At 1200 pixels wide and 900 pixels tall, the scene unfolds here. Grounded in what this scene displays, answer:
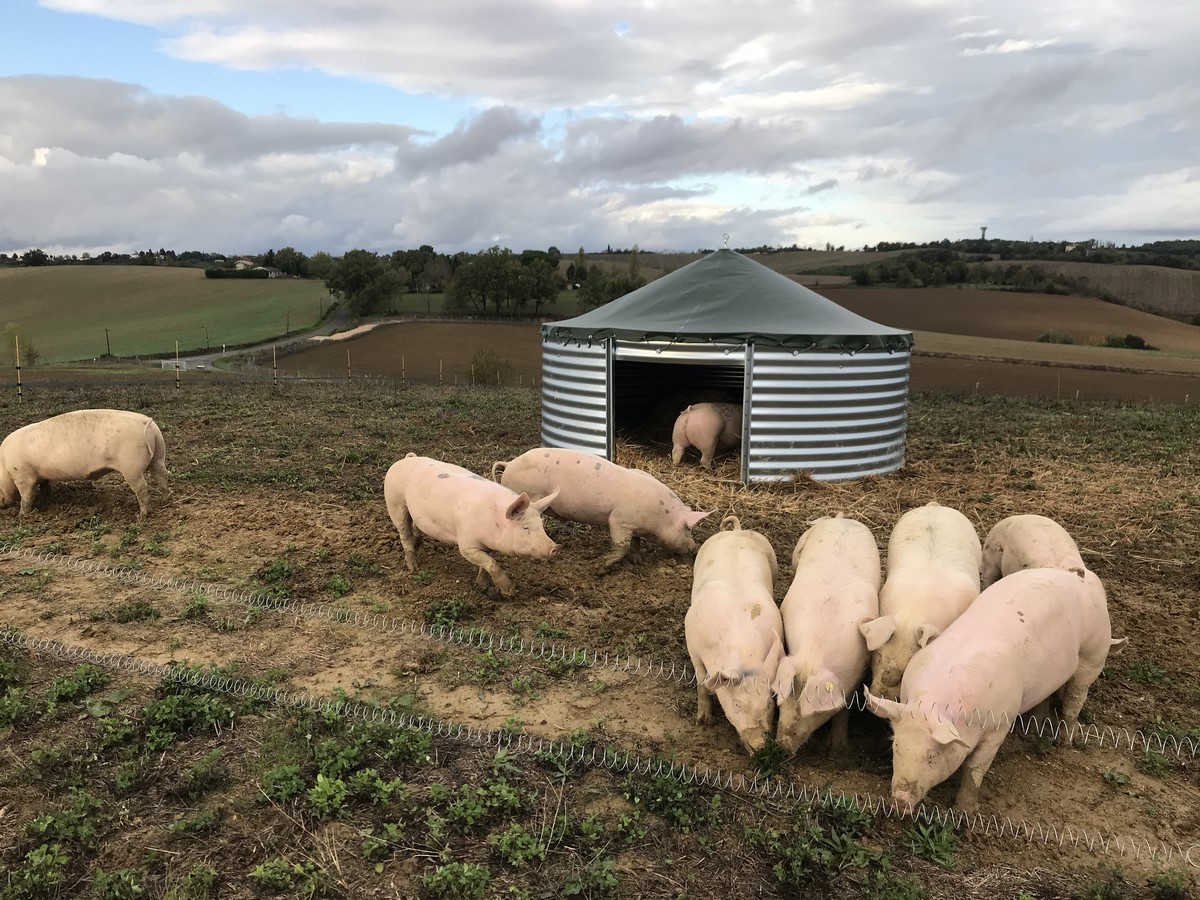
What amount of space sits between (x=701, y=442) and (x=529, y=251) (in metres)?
60.3

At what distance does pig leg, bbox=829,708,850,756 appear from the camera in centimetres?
412

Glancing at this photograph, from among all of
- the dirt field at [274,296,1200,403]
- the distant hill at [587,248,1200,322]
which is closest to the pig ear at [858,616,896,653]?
the dirt field at [274,296,1200,403]

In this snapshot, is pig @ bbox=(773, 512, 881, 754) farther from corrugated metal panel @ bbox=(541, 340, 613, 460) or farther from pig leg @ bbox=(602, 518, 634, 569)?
corrugated metal panel @ bbox=(541, 340, 613, 460)

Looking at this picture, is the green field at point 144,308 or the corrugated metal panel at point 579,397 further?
the green field at point 144,308

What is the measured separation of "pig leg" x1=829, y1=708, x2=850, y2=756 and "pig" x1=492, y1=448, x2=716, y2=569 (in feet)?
8.75

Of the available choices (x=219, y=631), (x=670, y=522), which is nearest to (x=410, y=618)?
(x=219, y=631)

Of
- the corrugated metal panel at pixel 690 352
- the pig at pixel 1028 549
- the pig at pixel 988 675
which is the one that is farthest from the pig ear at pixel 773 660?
the corrugated metal panel at pixel 690 352

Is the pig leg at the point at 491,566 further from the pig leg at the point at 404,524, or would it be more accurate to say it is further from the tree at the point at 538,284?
the tree at the point at 538,284

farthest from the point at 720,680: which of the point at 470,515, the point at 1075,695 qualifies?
the point at 470,515

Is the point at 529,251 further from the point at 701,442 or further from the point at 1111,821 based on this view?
the point at 1111,821

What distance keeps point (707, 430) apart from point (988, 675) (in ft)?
22.8

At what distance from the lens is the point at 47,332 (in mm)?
56062

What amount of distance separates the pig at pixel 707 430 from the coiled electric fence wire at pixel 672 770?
22.2 ft

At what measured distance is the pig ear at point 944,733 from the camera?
138 inches
